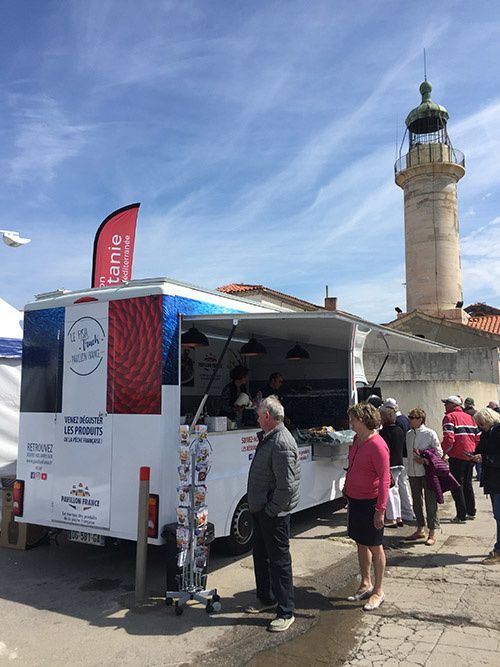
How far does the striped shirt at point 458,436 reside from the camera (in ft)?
25.9

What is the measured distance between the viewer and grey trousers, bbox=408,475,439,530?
679cm

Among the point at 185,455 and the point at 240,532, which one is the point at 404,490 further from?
the point at 185,455

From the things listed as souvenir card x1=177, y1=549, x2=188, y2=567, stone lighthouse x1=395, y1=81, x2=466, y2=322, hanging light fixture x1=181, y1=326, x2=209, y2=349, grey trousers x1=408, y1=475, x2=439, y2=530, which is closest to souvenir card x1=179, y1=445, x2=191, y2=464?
souvenir card x1=177, y1=549, x2=188, y2=567

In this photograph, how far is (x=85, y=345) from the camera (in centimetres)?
572

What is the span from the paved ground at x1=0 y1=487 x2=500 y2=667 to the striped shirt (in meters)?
1.57

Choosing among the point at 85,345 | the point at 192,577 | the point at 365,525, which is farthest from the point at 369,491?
the point at 85,345

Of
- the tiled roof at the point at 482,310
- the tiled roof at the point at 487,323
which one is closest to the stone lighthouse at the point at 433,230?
the tiled roof at the point at 487,323

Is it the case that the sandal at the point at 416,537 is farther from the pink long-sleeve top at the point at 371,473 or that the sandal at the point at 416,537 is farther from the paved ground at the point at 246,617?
the pink long-sleeve top at the point at 371,473

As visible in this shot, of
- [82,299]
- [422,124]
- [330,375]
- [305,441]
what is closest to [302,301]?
[422,124]

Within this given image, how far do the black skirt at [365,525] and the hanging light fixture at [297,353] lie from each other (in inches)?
186

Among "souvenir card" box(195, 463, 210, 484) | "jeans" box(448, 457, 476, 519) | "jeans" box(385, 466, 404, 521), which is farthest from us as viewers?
"jeans" box(448, 457, 476, 519)

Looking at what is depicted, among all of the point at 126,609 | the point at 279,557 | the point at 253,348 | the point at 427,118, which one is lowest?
the point at 126,609

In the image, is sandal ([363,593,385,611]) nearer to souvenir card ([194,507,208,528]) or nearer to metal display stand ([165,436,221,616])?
metal display stand ([165,436,221,616])

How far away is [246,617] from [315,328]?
11.4ft
